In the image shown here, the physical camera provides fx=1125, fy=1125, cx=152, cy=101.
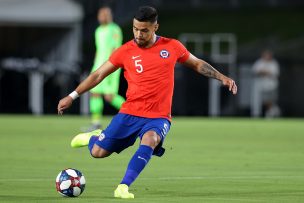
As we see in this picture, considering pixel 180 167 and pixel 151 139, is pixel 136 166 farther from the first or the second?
pixel 180 167

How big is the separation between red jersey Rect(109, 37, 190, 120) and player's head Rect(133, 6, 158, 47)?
218 millimetres

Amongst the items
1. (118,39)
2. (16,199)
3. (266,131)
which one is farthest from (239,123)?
(16,199)

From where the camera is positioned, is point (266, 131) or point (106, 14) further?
point (266, 131)

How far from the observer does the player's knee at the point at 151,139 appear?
11.5 meters

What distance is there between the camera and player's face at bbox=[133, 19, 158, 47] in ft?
38.2

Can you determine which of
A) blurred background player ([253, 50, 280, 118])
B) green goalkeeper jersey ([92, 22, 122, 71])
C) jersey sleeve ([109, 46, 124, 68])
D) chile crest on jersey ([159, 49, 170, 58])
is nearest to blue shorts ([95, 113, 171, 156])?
jersey sleeve ([109, 46, 124, 68])

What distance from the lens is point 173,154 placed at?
18.2m

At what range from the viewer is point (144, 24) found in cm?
1163

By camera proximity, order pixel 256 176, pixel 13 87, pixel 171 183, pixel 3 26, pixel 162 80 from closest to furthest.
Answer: pixel 162 80, pixel 171 183, pixel 256 176, pixel 13 87, pixel 3 26

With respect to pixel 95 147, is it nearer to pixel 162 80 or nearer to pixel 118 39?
pixel 162 80

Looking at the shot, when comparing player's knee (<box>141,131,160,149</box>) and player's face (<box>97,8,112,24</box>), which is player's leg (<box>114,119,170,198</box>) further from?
player's face (<box>97,8,112,24</box>)

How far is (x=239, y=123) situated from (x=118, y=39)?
7646mm

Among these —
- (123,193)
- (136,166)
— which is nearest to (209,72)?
(136,166)

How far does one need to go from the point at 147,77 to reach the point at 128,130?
60 cm
